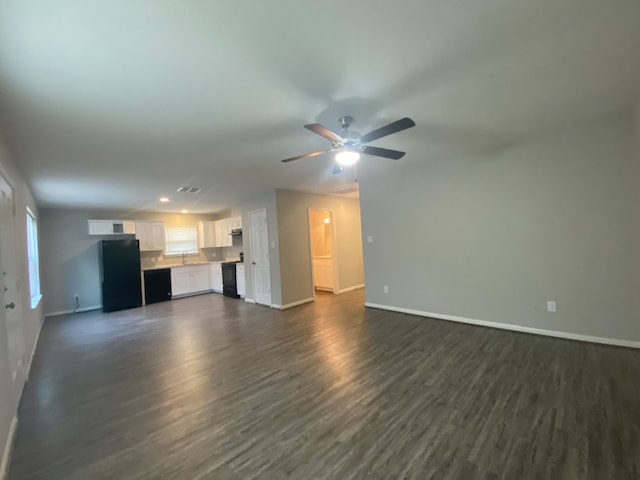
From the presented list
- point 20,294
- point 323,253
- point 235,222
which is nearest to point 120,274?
point 235,222

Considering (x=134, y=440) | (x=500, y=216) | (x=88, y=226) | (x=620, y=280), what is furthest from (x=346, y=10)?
(x=88, y=226)

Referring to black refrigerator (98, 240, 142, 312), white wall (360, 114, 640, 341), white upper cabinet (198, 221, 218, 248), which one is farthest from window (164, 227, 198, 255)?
white wall (360, 114, 640, 341)

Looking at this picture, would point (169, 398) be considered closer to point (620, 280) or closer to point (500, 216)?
point (500, 216)

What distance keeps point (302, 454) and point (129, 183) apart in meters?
4.59

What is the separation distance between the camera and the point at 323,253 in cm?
809

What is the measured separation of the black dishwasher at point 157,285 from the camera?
7090mm

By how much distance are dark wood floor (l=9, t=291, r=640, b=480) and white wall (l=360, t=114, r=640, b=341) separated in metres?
0.46

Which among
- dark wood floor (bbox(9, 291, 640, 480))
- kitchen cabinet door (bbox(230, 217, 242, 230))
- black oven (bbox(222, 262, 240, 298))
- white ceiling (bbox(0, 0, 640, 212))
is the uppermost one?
white ceiling (bbox(0, 0, 640, 212))

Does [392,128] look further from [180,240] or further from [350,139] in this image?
[180,240]

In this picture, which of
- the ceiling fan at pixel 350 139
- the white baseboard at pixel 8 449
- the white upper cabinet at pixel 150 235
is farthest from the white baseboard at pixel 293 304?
the white upper cabinet at pixel 150 235

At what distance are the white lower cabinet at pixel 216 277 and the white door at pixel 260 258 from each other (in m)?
2.14

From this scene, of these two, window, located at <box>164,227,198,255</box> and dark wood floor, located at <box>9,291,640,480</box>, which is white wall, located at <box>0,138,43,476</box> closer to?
dark wood floor, located at <box>9,291,640,480</box>

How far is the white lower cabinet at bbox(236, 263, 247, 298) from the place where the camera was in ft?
23.2

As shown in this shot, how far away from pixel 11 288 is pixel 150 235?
5032 mm
